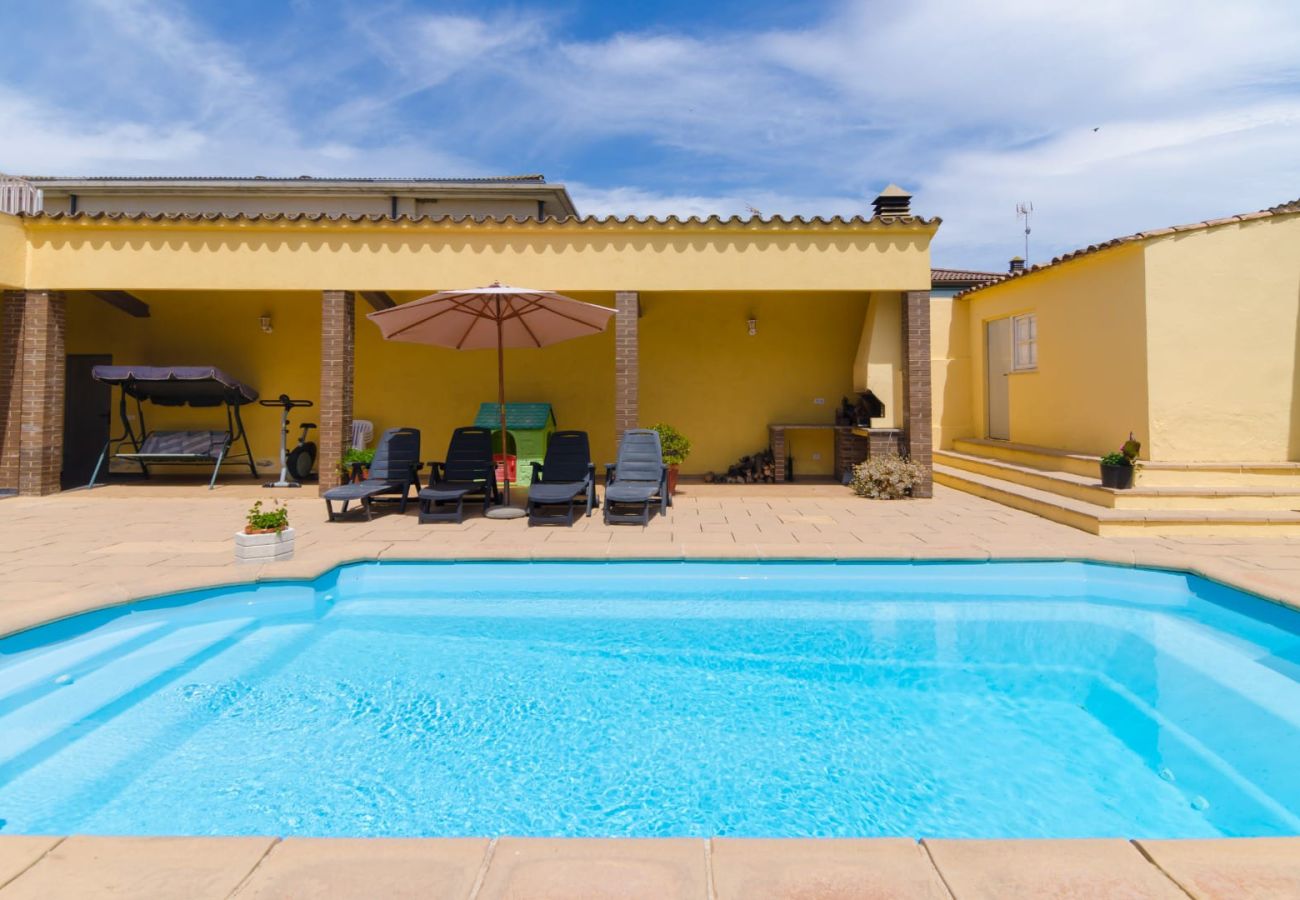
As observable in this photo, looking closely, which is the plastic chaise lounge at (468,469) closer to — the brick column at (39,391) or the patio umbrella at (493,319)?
the patio umbrella at (493,319)

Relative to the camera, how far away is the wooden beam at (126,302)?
11875mm

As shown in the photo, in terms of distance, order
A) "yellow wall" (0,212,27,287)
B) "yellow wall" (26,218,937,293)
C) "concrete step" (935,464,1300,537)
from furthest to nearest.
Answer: "yellow wall" (26,218,937,293)
"yellow wall" (0,212,27,287)
"concrete step" (935,464,1300,537)

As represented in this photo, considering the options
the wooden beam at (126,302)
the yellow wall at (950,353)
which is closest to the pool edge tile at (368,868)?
the yellow wall at (950,353)

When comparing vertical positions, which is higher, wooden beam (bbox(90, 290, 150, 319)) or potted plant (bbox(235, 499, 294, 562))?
wooden beam (bbox(90, 290, 150, 319))

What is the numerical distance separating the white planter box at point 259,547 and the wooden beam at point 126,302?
9.03 m

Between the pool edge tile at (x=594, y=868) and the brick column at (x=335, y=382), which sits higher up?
the brick column at (x=335, y=382)

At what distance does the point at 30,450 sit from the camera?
10.1m

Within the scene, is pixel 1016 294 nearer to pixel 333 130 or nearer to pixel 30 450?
pixel 333 130

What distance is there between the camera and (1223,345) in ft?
28.6

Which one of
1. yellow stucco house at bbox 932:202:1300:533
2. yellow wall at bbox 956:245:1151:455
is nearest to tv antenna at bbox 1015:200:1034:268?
yellow wall at bbox 956:245:1151:455

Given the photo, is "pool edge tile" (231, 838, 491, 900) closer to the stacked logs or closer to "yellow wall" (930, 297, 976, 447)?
the stacked logs

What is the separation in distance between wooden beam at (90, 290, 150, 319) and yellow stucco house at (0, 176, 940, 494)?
0.13 feet

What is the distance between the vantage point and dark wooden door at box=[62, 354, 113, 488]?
12.9 metres

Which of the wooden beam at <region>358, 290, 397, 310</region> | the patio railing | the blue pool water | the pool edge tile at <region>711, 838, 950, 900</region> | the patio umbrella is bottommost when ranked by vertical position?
the blue pool water
